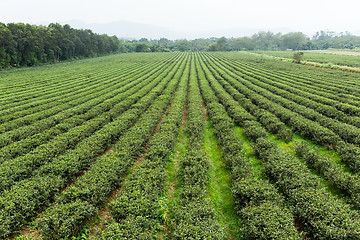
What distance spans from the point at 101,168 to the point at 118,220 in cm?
349

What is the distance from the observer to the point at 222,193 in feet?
33.6

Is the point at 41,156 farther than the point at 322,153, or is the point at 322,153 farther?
the point at 322,153

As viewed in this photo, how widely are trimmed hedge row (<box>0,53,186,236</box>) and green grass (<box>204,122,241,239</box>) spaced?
643 cm

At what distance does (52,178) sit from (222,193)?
384 inches

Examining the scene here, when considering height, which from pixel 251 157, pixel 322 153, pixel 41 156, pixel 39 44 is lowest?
pixel 251 157

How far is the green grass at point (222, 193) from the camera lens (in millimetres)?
8302

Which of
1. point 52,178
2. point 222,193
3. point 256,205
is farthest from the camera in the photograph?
point 222,193

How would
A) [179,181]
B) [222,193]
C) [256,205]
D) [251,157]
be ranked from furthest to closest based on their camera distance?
1. [251,157]
2. [179,181]
3. [222,193]
4. [256,205]

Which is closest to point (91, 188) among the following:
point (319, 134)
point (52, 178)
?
point (52, 178)

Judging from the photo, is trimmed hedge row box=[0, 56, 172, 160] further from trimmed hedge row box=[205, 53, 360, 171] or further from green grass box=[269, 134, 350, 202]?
trimmed hedge row box=[205, 53, 360, 171]

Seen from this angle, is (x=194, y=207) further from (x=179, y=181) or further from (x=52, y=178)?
(x=52, y=178)

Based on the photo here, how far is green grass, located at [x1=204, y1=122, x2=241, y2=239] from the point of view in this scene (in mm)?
8302

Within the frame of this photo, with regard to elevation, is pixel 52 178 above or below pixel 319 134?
below

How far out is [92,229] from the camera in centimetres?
795
